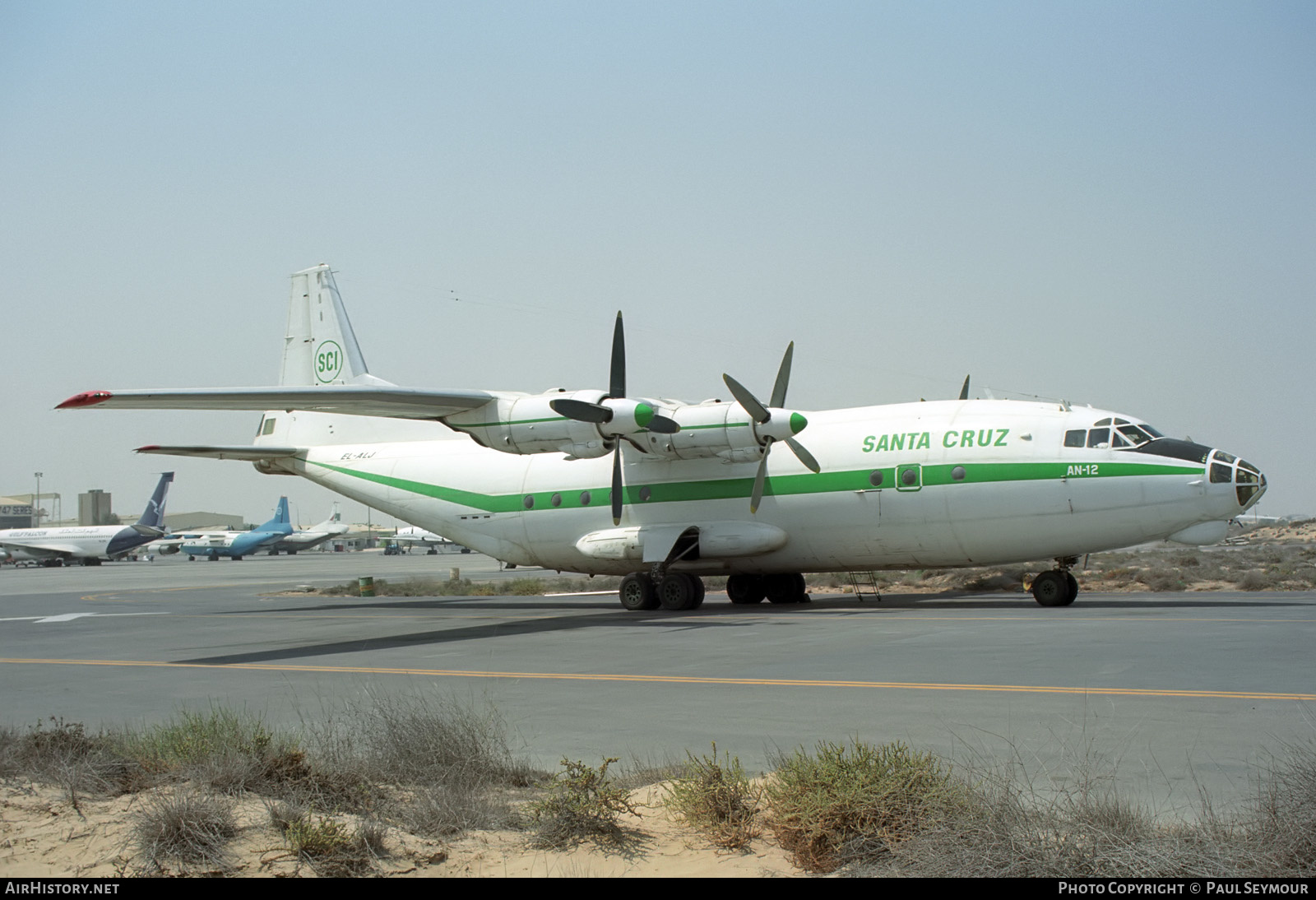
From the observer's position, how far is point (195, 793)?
595cm

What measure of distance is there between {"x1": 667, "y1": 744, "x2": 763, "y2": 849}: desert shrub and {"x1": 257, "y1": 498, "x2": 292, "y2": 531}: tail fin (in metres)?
102

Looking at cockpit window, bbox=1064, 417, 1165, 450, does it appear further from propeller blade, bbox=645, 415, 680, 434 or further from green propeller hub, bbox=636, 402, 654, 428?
green propeller hub, bbox=636, 402, 654, 428

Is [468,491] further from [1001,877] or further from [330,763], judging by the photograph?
[1001,877]

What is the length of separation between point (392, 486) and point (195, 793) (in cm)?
2417

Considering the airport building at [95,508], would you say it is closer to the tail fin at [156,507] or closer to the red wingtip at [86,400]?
the tail fin at [156,507]

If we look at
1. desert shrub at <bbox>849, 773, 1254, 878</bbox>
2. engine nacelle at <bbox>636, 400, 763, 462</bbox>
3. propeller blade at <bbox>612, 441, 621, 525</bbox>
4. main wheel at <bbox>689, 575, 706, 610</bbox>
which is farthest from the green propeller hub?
desert shrub at <bbox>849, 773, 1254, 878</bbox>

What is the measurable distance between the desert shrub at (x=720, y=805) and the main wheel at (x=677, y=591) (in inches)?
720

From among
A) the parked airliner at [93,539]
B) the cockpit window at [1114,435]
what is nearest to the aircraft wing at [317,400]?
the cockpit window at [1114,435]

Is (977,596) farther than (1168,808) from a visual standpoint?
Yes

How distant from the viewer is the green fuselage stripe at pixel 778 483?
2139 centimetres

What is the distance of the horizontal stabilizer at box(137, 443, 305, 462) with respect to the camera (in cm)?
2756

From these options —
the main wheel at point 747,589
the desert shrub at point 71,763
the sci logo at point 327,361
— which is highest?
the sci logo at point 327,361

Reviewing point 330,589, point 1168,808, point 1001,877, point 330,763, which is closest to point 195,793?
point 330,763

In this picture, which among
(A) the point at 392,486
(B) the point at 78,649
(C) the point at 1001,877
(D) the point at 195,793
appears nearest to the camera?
(C) the point at 1001,877
